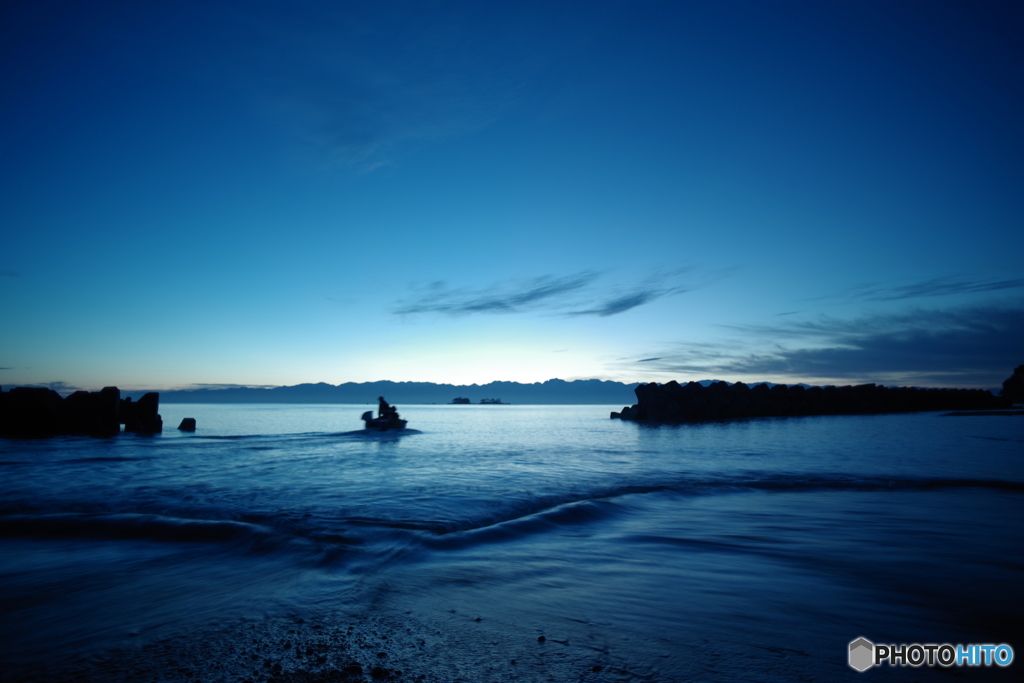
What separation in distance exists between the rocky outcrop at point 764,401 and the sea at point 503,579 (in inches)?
1537

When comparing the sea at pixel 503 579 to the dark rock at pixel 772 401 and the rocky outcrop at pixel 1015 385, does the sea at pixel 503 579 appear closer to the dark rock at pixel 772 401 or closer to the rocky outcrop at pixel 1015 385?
the dark rock at pixel 772 401

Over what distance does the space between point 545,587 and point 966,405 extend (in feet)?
354

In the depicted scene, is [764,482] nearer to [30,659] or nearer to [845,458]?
[845,458]

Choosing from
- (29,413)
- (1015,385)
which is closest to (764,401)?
(29,413)

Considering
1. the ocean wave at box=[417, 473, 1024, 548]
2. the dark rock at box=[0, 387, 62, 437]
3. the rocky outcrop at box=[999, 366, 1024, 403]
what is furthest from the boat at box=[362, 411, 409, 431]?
the rocky outcrop at box=[999, 366, 1024, 403]

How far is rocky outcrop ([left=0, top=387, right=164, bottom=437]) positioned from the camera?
88.7 ft

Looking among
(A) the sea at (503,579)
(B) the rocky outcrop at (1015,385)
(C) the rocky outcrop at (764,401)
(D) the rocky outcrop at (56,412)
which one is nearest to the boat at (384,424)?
(D) the rocky outcrop at (56,412)

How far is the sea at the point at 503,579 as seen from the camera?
2.93 m

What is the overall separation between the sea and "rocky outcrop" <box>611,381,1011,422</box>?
39051mm

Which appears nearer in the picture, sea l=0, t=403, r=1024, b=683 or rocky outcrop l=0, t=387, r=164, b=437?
sea l=0, t=403, r=1024, b=683

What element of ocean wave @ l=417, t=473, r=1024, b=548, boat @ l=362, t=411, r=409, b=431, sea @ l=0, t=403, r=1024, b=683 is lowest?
boat @ l=362, t=411, r=409, b=431

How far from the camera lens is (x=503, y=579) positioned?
4.61 meters

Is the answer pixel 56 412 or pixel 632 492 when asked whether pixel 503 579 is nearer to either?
pixel 632 492

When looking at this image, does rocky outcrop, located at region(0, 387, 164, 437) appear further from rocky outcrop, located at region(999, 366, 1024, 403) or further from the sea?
rocky outcrop, located at region(999, 366, 1024, 403)
